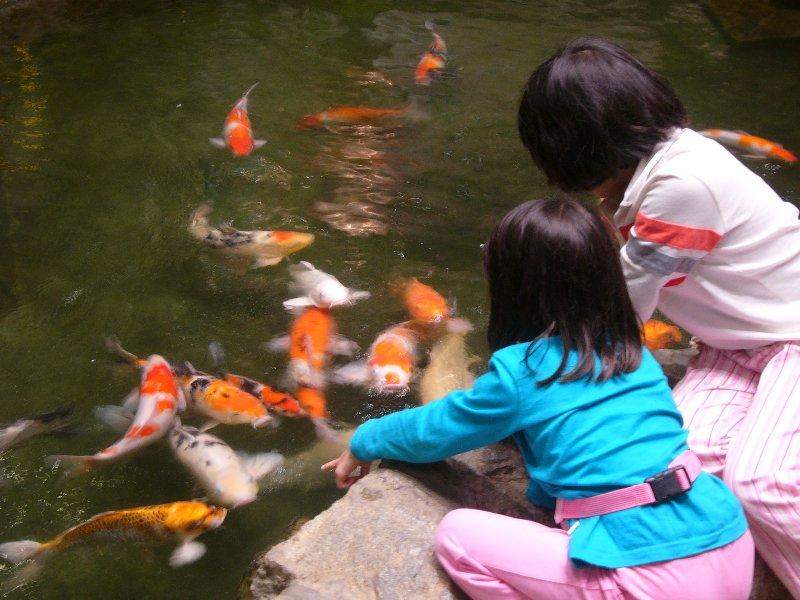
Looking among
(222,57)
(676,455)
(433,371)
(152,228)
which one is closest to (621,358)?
(676,455)

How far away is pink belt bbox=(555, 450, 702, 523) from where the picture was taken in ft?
6.23

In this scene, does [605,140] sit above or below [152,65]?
above

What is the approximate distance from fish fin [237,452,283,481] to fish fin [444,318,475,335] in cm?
119

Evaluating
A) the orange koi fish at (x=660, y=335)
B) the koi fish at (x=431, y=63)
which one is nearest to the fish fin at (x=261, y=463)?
the orange koi fish at (x=660, y=335)

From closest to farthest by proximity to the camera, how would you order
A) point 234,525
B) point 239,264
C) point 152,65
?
point 234,525 → point 239,264 → point 152,65

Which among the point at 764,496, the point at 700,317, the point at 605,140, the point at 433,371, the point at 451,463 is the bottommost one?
the point at 433,371

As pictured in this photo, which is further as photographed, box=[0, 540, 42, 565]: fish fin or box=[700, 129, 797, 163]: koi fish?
box=[700, 129, 797, 163]: koi fish

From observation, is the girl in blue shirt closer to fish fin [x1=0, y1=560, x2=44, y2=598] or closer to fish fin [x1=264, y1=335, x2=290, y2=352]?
fish fin [x1=0, y1=560, x2=44, y2=598]

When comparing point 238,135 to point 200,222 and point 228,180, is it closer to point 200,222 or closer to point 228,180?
point 228,180

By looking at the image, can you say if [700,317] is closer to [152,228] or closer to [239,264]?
[239,264]

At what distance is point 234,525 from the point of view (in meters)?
3.23

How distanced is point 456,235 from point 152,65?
4071 mm

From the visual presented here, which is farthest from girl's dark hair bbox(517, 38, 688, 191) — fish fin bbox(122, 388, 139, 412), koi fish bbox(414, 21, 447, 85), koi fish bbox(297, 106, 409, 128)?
koi fish bbox(414, 21, 447, 85)

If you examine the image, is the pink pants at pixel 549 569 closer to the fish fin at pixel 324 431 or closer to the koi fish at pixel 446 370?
the fish fin at pixel 324 431
